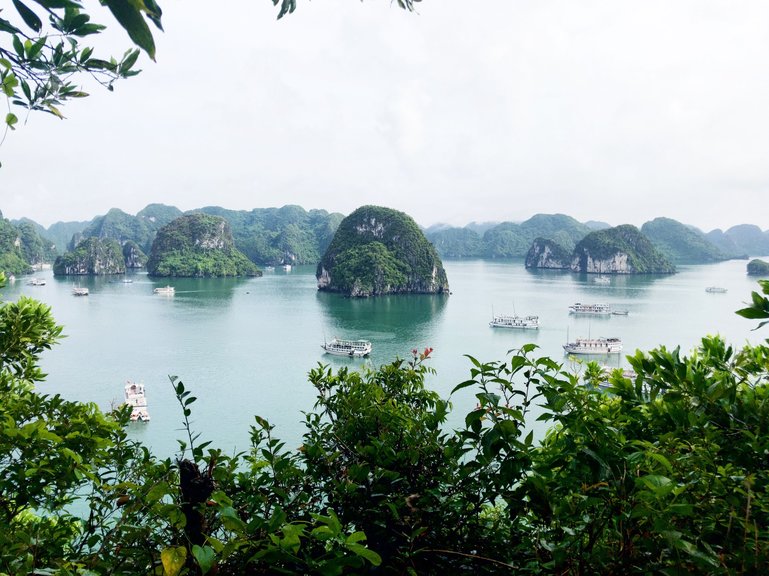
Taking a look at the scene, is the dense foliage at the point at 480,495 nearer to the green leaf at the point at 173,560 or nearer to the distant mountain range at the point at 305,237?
the green leaf at the point at 173,560

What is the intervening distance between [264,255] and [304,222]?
133 ft

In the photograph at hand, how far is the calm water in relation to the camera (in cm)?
1852

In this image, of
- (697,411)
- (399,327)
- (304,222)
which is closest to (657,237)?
(304,222)

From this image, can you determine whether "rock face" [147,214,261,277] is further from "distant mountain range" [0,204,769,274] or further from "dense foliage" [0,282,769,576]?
"dense foliage" [0,282,769,576]

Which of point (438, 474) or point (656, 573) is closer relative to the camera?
point (656, 573)

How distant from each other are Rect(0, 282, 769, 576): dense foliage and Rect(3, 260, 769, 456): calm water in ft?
27.4

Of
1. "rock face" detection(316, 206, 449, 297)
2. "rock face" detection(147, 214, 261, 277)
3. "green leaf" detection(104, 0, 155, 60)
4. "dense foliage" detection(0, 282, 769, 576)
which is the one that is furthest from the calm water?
"rock face" detection(147, 214, 261, 277)

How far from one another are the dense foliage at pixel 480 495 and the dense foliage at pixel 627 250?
285ft

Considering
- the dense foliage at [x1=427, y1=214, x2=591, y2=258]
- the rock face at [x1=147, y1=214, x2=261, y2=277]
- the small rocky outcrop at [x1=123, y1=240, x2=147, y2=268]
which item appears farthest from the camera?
the dense foliage at [x1=427, y1=214, x2=591, y2=258]

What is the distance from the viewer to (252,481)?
1.56 m

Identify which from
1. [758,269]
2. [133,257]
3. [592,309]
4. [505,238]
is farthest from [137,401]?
[505,238]

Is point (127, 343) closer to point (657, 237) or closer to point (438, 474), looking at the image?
point (438, 474)

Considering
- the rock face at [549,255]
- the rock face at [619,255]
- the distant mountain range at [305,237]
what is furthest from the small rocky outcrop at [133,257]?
the rock face at [619,255]

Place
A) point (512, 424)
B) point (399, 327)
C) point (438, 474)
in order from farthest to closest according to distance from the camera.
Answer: point (399, 327) → point (438, 474) → point (512, 424)
